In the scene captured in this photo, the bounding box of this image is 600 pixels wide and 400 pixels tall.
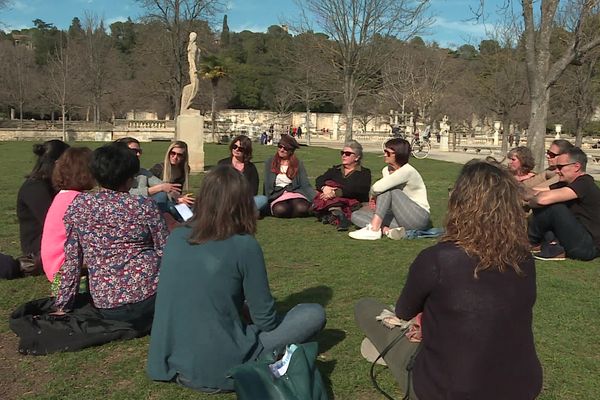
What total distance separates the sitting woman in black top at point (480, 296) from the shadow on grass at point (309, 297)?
92.5 inches

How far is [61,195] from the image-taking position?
4.56 m

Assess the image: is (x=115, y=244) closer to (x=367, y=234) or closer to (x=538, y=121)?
(x=367, y=234)

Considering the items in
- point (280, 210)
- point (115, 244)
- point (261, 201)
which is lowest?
point (280, 210)

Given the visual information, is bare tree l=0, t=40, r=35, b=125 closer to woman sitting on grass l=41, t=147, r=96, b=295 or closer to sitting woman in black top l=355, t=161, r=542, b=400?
woman sitting on grass l=41, t=147, r=96, b=295

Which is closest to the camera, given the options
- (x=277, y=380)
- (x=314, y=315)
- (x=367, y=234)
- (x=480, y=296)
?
(x=480, y=296)

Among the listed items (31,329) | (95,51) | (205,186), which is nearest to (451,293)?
(205,186)

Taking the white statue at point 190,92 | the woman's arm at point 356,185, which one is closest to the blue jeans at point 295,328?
the woman's arm at point 356,185

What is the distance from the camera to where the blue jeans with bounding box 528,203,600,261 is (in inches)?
261

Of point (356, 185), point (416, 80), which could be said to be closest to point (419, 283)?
point (356, 185)

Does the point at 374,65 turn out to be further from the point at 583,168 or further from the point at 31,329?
the point at 31,329

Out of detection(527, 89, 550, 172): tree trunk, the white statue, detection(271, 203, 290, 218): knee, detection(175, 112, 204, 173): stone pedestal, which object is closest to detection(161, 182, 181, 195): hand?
detection(271, 203, 290, 218): knee

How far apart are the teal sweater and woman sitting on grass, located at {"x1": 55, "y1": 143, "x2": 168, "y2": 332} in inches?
25.0

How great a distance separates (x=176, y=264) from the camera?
3.18 m

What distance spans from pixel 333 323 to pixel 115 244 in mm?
1797
